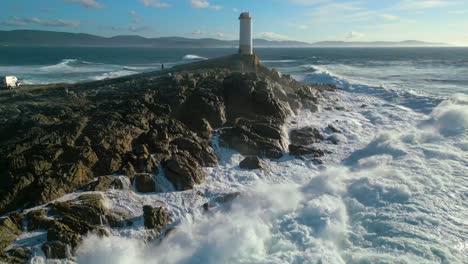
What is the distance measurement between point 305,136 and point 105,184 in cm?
909

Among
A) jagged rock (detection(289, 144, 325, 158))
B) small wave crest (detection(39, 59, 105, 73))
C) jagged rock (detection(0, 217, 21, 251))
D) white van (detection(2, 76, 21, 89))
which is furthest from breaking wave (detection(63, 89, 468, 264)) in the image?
small wave crest (detection(39, 59, 105, 73))

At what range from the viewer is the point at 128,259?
9.73 m

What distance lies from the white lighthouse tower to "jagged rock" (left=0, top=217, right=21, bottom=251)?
20.1m

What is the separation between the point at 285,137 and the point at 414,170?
4.92 metres

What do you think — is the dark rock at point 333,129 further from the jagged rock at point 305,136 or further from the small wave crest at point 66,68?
the small wave crest at point 66,68

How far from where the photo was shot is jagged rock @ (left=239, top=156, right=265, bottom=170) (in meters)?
14.7

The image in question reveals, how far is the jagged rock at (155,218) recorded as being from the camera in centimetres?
1091

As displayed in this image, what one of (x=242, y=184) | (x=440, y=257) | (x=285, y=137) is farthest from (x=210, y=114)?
(x=440, y=257)

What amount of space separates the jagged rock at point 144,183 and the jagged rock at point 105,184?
0.46m

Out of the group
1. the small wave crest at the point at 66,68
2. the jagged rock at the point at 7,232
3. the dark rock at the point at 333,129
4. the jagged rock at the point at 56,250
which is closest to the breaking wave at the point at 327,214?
the jagged rock at the point at 56,250

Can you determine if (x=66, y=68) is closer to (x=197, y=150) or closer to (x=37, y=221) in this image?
(x=197, y=150)

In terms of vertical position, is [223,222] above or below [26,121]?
below

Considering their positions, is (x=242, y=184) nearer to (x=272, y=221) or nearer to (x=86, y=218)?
(x=272, y=221)

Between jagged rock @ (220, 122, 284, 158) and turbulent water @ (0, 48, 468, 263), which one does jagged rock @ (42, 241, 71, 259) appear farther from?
jagged rock @ (220, 122, 284, 158)
